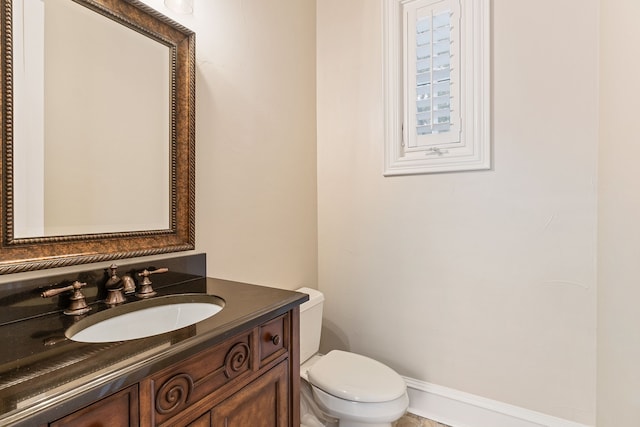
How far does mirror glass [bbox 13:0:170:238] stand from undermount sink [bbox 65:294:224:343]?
285 millimetres

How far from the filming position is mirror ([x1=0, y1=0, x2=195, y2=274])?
2.84ft

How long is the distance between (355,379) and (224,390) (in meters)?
0.85

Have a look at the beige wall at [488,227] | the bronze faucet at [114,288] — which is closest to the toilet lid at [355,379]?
the beige wall at [488,227]

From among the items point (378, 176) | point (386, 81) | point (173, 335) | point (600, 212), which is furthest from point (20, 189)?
point (600, 212)

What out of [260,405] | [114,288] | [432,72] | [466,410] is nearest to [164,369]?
[260,405]

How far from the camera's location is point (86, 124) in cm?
102

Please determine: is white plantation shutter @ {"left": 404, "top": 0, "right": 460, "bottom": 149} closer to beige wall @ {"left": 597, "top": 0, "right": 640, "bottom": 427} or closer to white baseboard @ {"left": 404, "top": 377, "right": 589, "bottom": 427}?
beige wall @ {"left": 597, "top": 0, "right": 640, "bottom": 427}

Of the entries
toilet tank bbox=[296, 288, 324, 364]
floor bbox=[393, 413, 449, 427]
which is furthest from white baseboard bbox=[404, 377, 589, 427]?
toilet tank bbox=[296, 288, 324, 364]

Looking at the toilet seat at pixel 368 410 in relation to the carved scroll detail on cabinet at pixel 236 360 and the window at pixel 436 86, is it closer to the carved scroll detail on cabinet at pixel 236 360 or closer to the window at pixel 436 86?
the carved scroll detail on cabinet at pixel 236 360

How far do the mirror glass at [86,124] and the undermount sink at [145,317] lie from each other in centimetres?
28

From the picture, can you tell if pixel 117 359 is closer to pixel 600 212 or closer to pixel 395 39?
pixel 600 212

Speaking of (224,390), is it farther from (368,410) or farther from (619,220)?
(619,220)

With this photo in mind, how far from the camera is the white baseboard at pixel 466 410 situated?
5.15 ft

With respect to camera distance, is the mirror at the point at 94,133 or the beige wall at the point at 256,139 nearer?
the mirror at the point at 94,133
